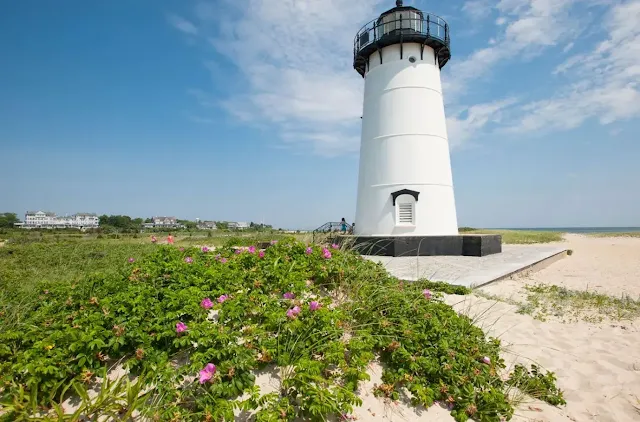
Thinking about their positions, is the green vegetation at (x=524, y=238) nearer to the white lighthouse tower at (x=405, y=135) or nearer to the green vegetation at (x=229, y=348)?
the white lighthouse tower at (x=405, y=135)

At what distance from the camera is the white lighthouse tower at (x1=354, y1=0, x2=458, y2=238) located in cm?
1477

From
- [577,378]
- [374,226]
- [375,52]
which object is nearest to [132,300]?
[577,378]

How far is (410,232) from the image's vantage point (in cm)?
1477

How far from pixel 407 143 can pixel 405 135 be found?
37cm

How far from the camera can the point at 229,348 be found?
116 inches

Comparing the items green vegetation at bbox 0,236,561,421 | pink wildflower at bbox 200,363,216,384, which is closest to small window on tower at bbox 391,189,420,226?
green vegetation at bbox 0,236,561,421

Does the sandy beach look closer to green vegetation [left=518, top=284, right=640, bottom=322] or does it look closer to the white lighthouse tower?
green vegetation [left=518, top=284, right=640, bottom=322]

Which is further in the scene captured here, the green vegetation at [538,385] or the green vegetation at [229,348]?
the green vegetation at [538,385]

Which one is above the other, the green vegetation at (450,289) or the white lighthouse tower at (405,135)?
the white lighthouse tower at (405,135)

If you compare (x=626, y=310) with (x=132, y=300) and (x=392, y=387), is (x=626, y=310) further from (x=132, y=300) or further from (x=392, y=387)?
(x=132, y=300)

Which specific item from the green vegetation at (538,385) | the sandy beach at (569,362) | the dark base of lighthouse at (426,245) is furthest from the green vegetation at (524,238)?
the green vegetation at (538,385)

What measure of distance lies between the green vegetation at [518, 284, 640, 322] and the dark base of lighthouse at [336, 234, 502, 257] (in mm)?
5526

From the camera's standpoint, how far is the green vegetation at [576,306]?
6.58 m

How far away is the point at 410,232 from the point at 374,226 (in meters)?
1.59
